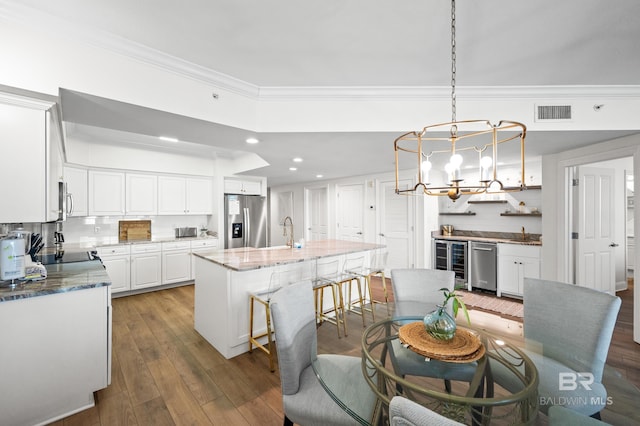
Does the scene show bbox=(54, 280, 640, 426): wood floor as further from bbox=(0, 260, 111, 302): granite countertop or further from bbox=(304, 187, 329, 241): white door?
bbox=(304, 187, 329, 241): white door

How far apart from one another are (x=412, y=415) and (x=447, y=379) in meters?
0.94

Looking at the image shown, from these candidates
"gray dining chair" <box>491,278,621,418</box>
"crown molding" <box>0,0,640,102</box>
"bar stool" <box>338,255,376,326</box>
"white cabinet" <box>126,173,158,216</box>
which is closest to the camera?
"gray dining chair" <box>491,278,621,418</box>

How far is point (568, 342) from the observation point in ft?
5.44

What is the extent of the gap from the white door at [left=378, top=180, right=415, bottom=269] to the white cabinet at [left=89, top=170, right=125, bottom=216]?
4702mm

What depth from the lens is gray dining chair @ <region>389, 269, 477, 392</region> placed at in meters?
1.37

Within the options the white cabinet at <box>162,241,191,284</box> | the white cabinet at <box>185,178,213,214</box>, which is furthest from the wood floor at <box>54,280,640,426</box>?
the white cabinet at <box>185,178,213,214</box>

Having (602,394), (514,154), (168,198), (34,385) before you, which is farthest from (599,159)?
(168,198)

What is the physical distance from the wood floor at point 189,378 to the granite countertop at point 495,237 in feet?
4.46

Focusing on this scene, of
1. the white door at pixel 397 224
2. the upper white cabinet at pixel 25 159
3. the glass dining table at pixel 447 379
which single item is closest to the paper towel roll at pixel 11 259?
the upper white cabinet at pixel 25 159

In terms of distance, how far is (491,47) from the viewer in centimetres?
193

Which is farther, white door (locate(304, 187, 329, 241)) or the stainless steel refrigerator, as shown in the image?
white door (locate(304, 187, 329, 241))

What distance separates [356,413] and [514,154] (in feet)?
13.3

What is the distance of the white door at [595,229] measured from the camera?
3748 millimetres

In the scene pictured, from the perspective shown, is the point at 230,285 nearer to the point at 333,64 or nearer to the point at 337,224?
the point at 333,64
